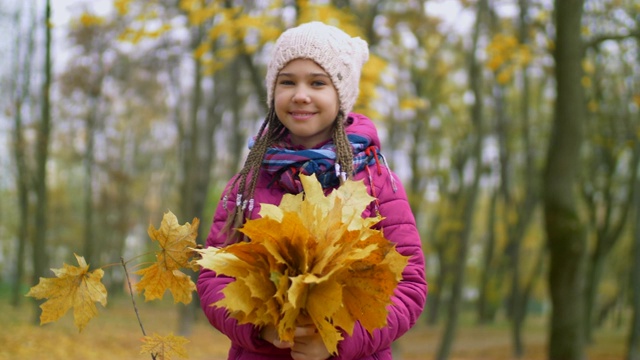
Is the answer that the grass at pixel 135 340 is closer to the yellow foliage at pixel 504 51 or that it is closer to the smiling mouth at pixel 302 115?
the yellow foliage at pixel 504 51

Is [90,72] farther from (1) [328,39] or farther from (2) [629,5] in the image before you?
(1) [328,39]

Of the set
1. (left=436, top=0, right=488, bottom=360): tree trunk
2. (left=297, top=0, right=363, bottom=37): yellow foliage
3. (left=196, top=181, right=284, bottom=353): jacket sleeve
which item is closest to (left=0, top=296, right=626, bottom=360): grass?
(left=436, top=0, right=488, bottom=360): tree trunk

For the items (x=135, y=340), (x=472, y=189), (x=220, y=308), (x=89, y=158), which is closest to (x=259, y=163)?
(x=220, y=308)

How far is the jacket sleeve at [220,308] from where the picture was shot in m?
1.96

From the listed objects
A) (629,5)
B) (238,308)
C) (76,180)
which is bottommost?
(76,180)

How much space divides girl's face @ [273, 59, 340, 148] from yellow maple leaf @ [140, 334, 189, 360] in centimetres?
78

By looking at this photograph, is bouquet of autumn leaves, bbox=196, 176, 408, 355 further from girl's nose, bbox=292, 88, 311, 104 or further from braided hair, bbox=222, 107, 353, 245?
girl's nose, bbox=292, 88, 311, 104

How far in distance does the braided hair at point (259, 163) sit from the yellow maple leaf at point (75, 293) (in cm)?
41

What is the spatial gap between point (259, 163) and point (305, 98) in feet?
0.86

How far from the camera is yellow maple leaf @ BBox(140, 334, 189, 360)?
2.04 meters

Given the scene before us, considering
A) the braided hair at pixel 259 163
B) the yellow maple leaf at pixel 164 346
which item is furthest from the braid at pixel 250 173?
the yellow maple leaf at pixel 164 346

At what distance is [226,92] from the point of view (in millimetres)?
20484

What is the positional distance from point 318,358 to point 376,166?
0.72 m

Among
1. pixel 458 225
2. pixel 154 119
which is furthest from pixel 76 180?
pixel 458 225
